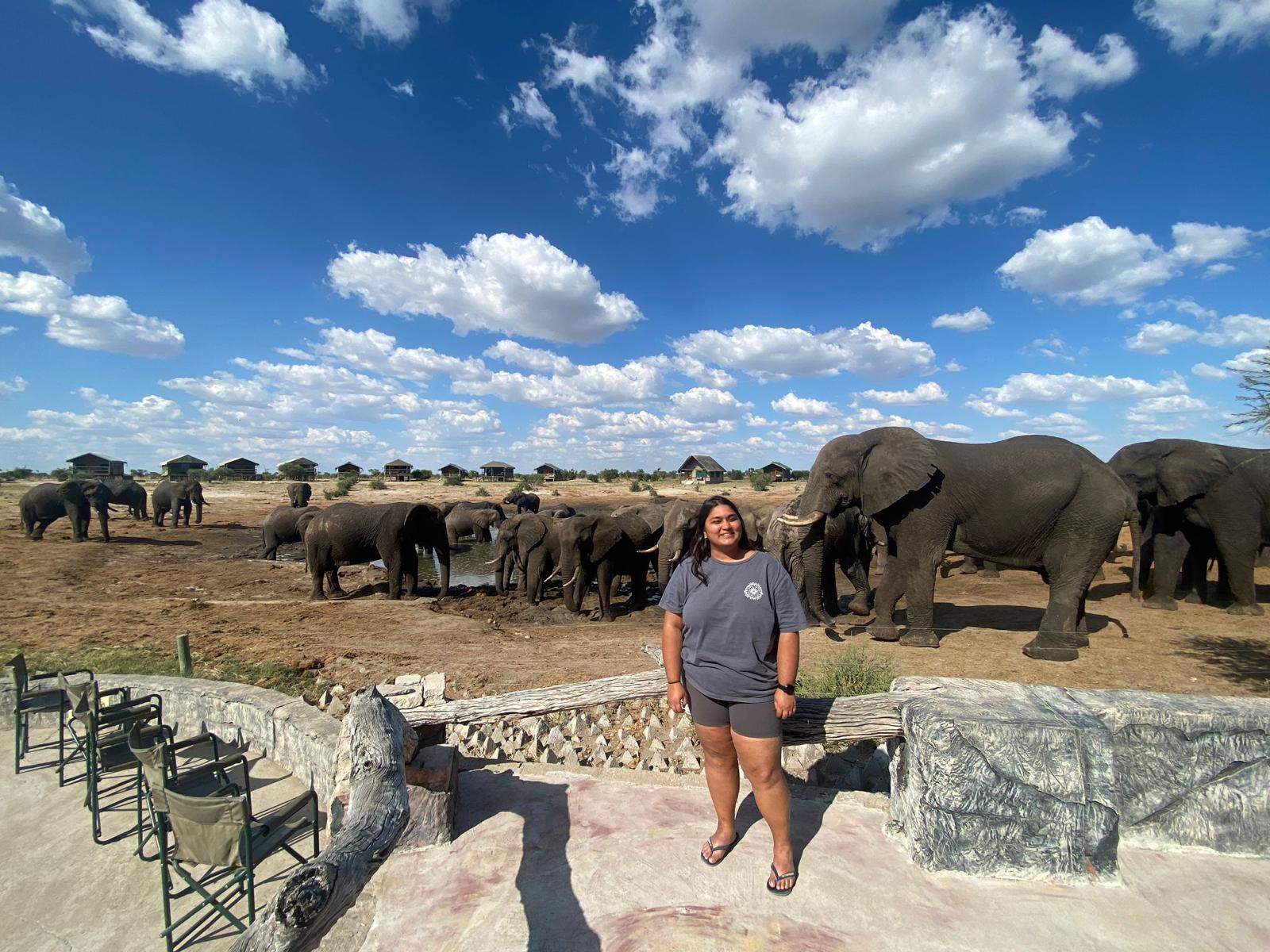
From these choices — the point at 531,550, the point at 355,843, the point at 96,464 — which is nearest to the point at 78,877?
the point at 355,843

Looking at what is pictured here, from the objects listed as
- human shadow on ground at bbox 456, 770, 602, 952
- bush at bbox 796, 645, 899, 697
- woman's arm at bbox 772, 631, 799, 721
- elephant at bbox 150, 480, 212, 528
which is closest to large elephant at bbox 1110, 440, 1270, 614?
bush at bbox 796, 645, 899, 697

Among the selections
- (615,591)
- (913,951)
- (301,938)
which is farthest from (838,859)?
(615,591)

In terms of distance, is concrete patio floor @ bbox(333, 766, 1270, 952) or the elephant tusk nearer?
concrete patio floor @ bbox(333, 766, 1270, 952)

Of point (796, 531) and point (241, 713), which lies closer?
point (241, 713)

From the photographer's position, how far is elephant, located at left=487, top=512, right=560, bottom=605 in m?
14.4

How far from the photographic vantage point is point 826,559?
1079 centimetres

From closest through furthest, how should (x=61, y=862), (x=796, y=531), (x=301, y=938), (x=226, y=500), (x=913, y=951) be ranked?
(x=301, y=938) < (x=913, y=951) < (x=61, y=862) < (x=796, y=531) < (x=226, y=500)

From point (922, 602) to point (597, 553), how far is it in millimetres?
6987

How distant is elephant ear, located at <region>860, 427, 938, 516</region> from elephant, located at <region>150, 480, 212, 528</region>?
31.4 meters

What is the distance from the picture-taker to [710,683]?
3.22 meters

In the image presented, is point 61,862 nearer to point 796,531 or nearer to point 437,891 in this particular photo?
point 437,891

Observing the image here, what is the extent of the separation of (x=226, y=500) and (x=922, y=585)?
160 ft

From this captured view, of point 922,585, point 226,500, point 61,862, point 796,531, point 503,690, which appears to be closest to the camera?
point 61,862

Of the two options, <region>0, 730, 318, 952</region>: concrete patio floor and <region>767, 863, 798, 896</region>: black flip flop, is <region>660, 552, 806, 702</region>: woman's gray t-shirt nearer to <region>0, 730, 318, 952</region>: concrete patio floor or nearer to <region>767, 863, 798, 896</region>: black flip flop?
<region>767, 863, 798, 896</region>: black flip flop
